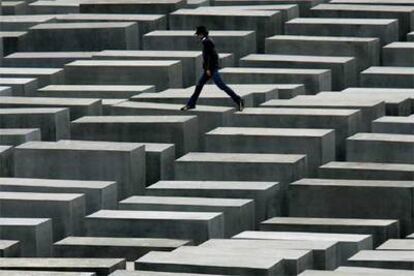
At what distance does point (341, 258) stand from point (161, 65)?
36.0 ft

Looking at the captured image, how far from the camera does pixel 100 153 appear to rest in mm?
27969

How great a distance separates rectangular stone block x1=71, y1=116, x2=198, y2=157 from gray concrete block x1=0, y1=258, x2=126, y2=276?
704 centimetres

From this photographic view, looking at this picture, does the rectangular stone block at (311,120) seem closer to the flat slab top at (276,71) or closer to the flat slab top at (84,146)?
the flat slab top at (84,146)

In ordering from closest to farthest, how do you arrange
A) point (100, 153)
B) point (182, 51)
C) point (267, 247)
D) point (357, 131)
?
point (267, 247)
point (100, 153)
point (357, 131)
point (182, 51)

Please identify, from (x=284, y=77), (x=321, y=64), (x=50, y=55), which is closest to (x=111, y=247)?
(x=284, y=77)

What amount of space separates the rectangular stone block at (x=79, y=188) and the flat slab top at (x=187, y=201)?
0.30 meters

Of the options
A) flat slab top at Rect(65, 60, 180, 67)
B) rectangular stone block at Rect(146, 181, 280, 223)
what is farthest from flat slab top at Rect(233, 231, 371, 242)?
flat slab top at Rect(65, 60, 180, 67)

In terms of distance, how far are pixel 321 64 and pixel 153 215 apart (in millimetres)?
10128

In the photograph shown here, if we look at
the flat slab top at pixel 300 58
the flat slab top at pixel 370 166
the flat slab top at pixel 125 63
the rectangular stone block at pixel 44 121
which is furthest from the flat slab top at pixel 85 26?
the flat slab top at pixel 370 166

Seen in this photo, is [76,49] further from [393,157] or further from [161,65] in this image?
[393,157]

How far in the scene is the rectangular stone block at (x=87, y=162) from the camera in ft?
91.5

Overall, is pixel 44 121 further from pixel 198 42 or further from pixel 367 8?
pixel 367 8

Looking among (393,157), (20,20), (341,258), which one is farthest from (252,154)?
(20,20)

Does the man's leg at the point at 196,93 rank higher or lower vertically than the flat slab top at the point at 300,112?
higher
